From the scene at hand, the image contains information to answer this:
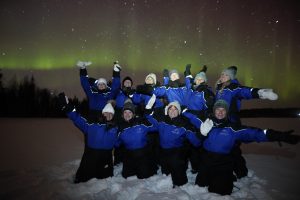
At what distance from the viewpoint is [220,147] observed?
5199 millimetres

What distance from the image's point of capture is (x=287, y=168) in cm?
703

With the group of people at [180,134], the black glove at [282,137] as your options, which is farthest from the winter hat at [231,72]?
the black glove at [282,137]

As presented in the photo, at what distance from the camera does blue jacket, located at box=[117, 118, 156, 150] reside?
5.95 m

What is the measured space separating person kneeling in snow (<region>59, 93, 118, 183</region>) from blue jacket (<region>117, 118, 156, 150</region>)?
18cm

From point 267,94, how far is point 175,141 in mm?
2134

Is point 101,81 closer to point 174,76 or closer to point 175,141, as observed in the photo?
point 174,76

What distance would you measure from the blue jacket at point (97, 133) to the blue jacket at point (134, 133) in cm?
18

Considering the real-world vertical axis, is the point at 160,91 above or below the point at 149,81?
below

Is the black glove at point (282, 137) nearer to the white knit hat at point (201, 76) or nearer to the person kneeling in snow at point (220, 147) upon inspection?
the person kneeling in snow at point (220, 147)

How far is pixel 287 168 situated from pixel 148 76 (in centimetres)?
449

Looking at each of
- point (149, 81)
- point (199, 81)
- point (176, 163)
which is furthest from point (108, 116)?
point (199, 81)

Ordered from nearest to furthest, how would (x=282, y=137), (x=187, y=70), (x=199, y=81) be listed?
(x=282, y=137), (x=199, y=81), (x=187, y=70)

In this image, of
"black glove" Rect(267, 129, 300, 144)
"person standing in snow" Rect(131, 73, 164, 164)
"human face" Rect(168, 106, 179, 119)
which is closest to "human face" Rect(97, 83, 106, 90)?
"person standing in snow" Rect(131, 73, 164, 164)

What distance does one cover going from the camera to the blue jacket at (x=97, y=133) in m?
5.84
